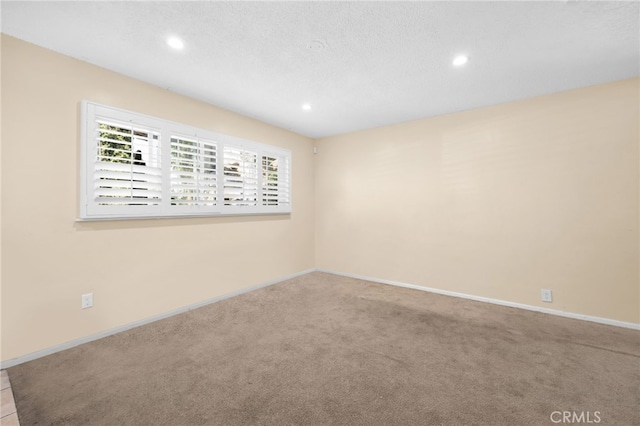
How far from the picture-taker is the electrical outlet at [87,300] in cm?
236

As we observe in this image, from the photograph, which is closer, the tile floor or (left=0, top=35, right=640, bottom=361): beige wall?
the tile floor

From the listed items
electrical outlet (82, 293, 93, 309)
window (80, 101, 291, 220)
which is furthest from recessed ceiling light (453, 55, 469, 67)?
electrical outlet (82, 293, 93, 309)

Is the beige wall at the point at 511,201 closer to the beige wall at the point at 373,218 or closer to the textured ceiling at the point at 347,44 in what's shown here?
the beige wall at the point at 373,218

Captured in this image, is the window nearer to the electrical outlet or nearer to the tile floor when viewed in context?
the electrical outlet

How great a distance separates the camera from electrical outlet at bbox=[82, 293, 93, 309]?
236 centimetres

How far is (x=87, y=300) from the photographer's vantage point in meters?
2.38

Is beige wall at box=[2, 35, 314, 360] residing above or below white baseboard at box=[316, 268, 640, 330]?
above

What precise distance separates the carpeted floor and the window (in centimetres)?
123

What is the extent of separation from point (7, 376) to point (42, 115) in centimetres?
197

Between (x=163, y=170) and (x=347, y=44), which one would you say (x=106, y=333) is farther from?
(x=347, y=44)

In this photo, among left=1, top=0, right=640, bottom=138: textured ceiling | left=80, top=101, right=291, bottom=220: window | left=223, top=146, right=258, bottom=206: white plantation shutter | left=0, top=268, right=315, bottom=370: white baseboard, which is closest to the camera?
left=1, top=0, right=640, bottom=138: textured ceiling

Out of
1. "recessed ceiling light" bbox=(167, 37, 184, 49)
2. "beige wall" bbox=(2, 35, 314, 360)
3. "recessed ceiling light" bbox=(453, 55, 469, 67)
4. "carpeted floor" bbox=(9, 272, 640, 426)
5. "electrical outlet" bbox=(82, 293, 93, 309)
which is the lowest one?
"carpeted floor" bbox=(9, 272, 640, 426)

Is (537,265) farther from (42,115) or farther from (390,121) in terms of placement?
(42,115)

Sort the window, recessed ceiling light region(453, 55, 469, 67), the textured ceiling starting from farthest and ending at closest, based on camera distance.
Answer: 1. the window
2. recessed ceiling light region(453, 55, 469, 67)
3. the textured ceiling
